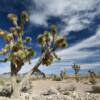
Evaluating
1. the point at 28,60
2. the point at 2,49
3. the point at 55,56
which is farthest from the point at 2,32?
the point at 55,56

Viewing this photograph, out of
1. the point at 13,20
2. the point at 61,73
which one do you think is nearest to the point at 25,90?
the point at 13,20

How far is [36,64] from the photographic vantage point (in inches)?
1013

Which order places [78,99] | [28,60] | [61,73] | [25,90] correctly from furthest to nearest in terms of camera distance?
1. [61,73]
2. [25,90]
3. [28,60]
4. [78,99]

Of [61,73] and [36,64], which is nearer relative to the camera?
[36,64]

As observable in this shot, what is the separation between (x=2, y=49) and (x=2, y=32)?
1582mm

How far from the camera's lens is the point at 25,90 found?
32.7 meters

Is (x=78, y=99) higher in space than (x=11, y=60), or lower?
lower

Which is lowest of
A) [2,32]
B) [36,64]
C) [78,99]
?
[78,99]

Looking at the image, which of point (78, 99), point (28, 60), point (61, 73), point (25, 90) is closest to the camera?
point (78, 99)

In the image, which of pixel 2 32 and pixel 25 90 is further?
pixel 25 90

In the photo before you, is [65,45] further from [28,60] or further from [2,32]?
[2,32]

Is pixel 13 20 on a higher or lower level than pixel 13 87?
higher

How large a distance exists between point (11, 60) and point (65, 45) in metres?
5.14

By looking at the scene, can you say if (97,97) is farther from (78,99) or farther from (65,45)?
(65,45)
